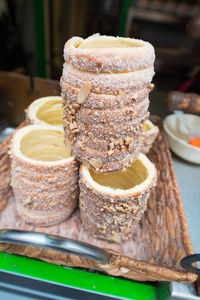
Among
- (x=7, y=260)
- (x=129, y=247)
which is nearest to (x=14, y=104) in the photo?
(x=7, y=260)

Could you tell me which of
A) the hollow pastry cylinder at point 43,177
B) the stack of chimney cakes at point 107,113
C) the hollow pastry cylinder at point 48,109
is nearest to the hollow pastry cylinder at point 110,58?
the stack of chimney cakes at point 107,113

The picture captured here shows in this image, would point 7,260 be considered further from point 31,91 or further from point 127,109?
point 31,91

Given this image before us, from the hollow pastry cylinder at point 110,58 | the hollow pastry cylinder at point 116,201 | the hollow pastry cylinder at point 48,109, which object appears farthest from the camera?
the hollow pastry cylinder at point 48,109

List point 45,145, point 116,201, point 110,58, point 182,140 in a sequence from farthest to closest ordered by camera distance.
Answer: point 182,140 < point 45,145 < point 116,201 < point 110,58

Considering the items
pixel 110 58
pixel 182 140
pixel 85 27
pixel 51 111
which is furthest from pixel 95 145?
pixel 85 27

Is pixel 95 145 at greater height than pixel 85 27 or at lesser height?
lesser

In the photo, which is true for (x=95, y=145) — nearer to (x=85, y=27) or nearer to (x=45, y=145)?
(x=45, y=145)

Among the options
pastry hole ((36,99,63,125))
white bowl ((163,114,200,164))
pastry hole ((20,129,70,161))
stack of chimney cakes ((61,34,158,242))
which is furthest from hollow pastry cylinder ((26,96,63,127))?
white bowl ((163,114,200,164))

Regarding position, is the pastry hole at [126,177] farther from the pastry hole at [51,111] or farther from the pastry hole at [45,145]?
the pastry hole at [51,111]
